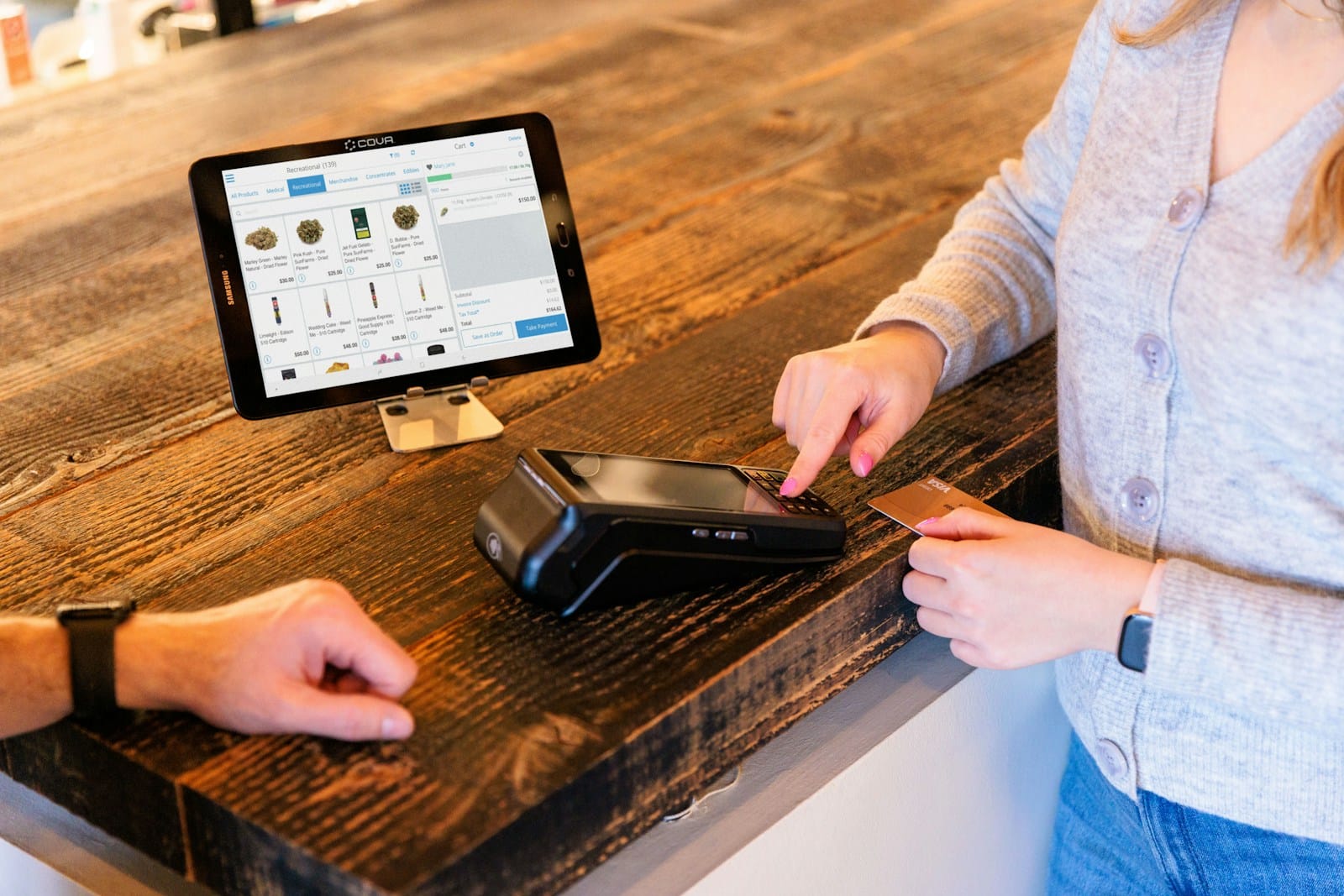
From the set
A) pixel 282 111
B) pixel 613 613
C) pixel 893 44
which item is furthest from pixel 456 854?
pixel 893 44

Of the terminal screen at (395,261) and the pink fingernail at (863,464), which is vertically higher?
the terminal screen at (395,261)

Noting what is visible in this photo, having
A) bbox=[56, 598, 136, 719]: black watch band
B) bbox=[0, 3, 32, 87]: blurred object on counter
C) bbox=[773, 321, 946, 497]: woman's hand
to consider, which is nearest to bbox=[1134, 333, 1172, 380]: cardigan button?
bbox=[773, 321, 946, 497]: woman's hand

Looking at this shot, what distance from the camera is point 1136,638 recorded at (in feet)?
2.73

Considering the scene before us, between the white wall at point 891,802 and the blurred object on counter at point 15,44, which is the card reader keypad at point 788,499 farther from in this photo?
the blurred object on counter at point 15,44

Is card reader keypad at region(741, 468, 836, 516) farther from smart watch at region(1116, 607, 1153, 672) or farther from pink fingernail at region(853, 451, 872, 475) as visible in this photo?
smart watch at region(1116, 607, 1153, 672)

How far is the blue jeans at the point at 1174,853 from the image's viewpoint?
3.07 ft

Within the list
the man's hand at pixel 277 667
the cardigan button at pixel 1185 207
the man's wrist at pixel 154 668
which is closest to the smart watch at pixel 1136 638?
the cardigan button at pixel 1185 207

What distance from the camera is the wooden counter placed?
742mm

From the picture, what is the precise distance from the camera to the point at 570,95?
73.9 inches

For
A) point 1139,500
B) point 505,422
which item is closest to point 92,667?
point 505,422

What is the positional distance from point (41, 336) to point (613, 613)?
73 cm

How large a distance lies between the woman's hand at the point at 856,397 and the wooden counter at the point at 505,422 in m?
0.04

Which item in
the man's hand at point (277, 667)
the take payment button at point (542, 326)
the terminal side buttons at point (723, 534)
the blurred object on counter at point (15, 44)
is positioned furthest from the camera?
the blurred object on counter at point (15, 44)

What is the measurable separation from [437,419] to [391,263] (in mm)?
136
